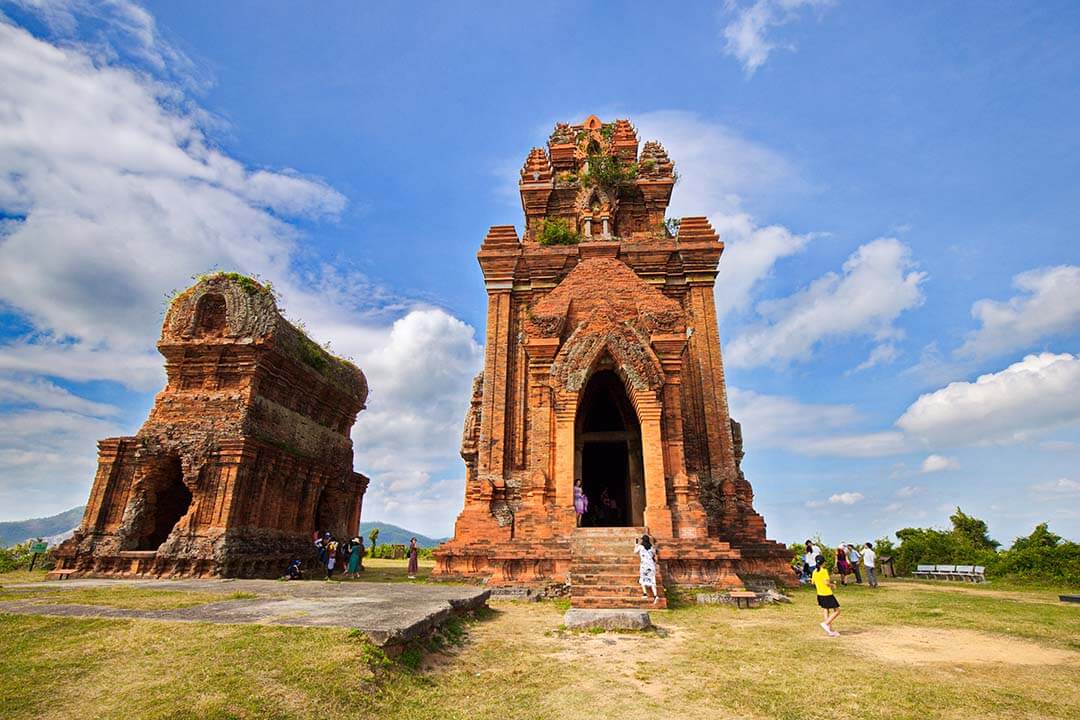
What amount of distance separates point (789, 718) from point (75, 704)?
17.5ft

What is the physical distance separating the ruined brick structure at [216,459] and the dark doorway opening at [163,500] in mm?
33

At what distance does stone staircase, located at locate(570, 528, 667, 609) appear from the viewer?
987 cm

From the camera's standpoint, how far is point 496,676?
5.57m

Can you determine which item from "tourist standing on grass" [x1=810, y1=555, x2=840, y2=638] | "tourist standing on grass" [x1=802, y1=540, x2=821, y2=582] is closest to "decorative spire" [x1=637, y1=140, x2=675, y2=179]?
"tourist standing on grass" [x1=802, y1=540, x2=821, y2=582]

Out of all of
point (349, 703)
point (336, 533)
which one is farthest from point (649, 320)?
point (336, 533)

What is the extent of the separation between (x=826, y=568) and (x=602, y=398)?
387 inches

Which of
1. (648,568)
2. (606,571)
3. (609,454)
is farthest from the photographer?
(609,454)

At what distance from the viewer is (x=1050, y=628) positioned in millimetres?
8500

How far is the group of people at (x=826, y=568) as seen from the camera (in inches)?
321

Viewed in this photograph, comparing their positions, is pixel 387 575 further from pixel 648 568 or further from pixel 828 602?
pixel 828 602

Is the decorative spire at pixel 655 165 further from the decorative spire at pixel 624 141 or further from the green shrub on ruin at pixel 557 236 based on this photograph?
the green shrub on ruin at pixel 557 236

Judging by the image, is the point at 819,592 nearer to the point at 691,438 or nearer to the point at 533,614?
the point at 533,614

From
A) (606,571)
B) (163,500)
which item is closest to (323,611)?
(606,571)

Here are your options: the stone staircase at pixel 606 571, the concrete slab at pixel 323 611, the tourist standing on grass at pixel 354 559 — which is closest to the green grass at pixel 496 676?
the concrete slab at pixel 323 611
